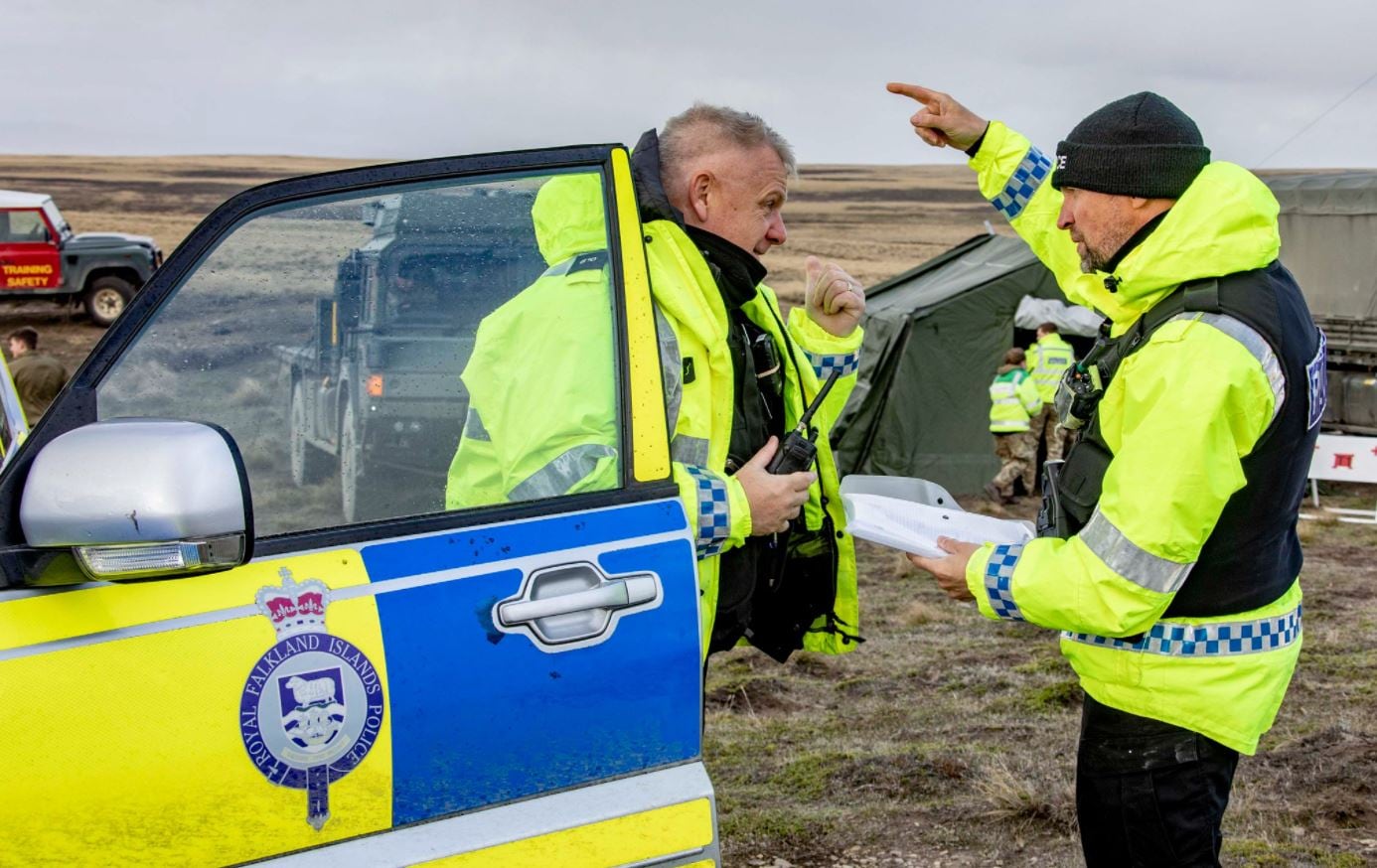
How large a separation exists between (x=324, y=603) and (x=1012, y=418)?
12.0 meters

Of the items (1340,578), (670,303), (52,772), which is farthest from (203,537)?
(1340,578)

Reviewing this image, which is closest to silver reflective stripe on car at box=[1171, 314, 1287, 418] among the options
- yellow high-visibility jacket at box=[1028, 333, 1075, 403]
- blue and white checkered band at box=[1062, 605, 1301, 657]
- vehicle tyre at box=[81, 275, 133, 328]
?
blue and white checkered band at box=[1062, 605, 1301, 657]

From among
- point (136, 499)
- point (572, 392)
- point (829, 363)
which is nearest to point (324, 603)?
point (136, 499)

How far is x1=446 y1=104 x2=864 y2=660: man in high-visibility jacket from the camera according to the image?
2422 millimetres

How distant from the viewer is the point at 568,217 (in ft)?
8.20

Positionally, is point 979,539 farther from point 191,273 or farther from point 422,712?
point 191,273

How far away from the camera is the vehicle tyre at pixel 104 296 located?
22.3 meters

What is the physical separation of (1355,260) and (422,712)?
1500 cm

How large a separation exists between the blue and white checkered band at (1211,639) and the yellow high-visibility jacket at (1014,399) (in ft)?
35.6

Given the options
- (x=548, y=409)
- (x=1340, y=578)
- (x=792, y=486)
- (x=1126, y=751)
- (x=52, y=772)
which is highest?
(x=548, y=409)

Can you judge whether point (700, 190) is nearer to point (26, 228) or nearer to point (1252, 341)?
point (1252, 341)

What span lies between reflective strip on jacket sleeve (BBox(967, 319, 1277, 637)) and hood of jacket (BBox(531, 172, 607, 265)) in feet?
3.53

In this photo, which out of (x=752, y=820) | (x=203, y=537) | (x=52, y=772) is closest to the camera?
(x=203, y=537)

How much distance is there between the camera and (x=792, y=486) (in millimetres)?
2781
